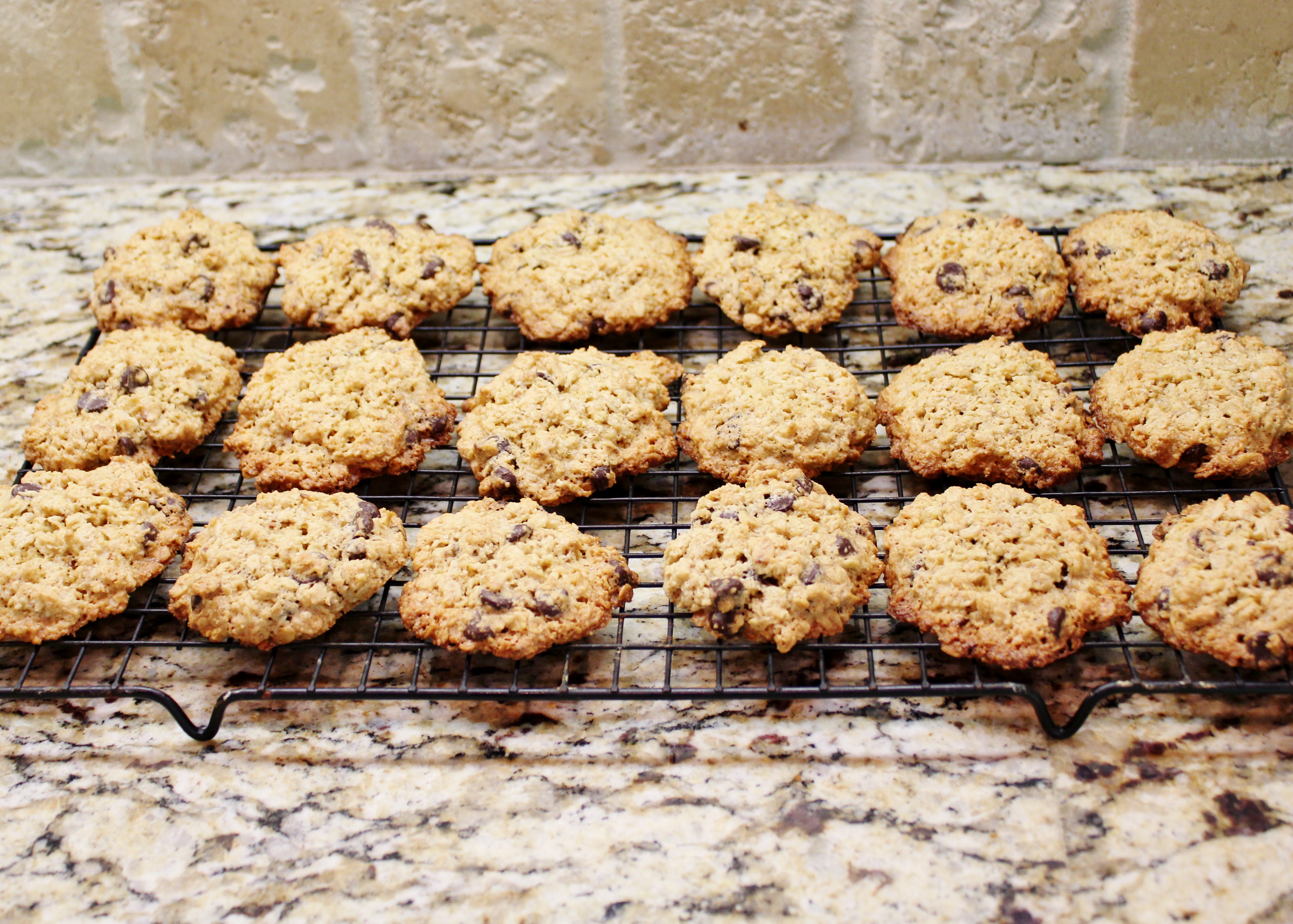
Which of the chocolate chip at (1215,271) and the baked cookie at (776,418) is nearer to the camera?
the baked cookie at (776,418)

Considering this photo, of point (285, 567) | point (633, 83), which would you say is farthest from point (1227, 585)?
point (633, 83)

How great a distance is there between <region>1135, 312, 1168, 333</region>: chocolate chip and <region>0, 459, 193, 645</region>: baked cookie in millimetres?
2255

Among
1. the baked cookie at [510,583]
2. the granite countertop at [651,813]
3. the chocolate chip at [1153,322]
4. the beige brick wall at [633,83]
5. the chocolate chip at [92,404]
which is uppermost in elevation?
the beige brick wall at [633,83]

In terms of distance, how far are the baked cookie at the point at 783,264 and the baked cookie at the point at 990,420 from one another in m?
0.33

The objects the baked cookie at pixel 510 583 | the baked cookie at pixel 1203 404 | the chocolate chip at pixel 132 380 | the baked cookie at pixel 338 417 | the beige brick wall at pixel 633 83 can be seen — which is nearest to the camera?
the baked cookie at pixel 510 583

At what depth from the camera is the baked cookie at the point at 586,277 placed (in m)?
2.75

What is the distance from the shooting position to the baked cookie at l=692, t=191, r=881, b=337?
2.75 meters

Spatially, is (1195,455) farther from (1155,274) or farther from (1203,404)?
(1155,274)

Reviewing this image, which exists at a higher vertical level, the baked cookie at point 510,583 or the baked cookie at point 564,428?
the baked cookie at point 564,428

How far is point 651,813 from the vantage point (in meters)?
1.94

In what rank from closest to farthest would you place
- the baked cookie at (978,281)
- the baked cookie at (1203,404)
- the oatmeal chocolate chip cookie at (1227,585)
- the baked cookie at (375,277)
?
the oatmeal chocolate chip cookie at (1227,585)
the baked cookie at (1203,404)
the baked cookie at (978,281)
the baked cookie at (375,277)

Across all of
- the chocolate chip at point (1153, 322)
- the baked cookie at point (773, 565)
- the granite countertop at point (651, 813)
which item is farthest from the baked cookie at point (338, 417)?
the chocolate chip at point (1153, 322)

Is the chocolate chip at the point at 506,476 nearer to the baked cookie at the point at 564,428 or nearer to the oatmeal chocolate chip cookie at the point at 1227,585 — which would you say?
the baked cookie at the point at 564,428

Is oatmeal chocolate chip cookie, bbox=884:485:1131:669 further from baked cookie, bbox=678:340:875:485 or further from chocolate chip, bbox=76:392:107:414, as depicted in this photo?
chocolate chip, bbox=76:392:107:414
